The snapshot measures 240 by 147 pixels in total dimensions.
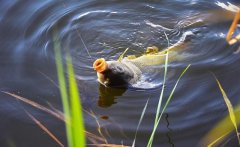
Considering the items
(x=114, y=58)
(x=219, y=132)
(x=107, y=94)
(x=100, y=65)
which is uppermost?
(x=100, y=65)

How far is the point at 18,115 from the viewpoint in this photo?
3334 millimetres

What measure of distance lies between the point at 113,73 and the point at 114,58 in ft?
2.09

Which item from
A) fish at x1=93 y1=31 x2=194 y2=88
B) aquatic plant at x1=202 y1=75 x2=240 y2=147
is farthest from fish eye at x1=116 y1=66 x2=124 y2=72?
aquatic plant at x1=202 y1=75 x2=240 y2=147

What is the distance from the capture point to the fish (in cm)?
332

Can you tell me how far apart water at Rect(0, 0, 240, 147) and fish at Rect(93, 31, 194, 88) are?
9cm

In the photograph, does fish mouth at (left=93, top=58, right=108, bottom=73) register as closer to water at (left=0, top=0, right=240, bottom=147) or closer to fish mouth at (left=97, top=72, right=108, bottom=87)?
fish mouth at (left=97, top=72, right=108, bottom=87)

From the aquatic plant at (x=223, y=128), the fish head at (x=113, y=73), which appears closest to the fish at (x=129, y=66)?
the fish head at (x=113, y=73)

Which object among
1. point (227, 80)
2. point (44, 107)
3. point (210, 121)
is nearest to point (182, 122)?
point (210, 121)

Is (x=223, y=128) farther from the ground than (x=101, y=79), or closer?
closer

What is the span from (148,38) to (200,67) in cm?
70


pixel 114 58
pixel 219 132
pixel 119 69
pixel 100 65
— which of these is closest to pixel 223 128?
pixel 219 132

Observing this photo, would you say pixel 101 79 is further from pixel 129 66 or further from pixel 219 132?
pixel 219 132

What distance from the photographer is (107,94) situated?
142 inches

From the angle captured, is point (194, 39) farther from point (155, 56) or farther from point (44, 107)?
point (44, 107)
